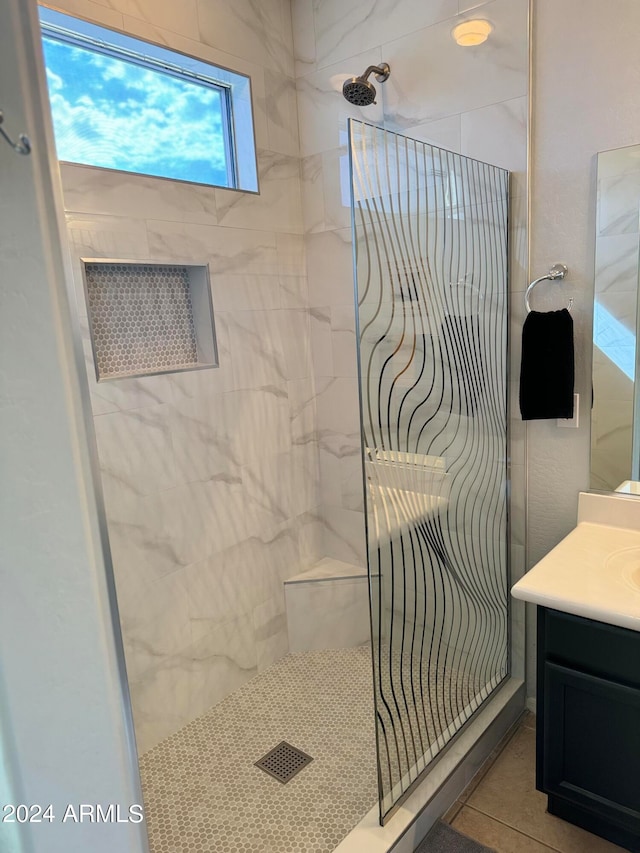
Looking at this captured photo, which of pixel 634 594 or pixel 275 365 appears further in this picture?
pixel 275 365

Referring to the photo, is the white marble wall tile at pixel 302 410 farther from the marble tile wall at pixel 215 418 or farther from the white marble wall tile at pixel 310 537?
the white marble wall tile at pixel 310 537

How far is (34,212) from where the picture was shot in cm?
50

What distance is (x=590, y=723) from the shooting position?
152 centimetres

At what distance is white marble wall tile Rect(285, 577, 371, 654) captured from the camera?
268 cm

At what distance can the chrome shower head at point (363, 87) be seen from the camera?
77.5 inches

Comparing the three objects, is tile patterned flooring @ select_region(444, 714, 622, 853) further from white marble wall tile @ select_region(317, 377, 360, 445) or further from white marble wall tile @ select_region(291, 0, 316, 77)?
white marble wall tile @ select_region(291, 0, 316, 77)

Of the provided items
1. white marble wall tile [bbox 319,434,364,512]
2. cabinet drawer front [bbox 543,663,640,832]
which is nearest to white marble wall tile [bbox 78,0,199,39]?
white marble wall tile [bbox 319,434,364,512]

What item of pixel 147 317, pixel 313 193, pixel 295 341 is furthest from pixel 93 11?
pixel 295 341

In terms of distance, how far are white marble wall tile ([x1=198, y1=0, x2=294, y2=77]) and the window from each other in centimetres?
11

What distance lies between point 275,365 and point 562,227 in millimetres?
1254

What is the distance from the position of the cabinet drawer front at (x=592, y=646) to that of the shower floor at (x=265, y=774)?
2.68ft

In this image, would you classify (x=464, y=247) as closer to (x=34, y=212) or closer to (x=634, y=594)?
(x=634, y=594)

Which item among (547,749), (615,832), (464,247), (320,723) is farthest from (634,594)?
(320,723)

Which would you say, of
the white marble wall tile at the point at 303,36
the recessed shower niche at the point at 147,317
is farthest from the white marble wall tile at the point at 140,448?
the white marble wall tile at the point at 303,36
